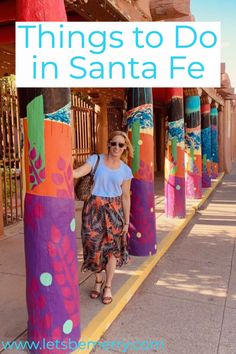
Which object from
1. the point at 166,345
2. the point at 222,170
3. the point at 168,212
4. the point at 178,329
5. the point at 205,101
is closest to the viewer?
the point at 166,345

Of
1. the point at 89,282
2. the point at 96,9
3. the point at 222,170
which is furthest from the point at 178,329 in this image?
the point at 222,170

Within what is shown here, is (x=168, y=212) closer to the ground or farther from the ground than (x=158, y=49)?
closer to the ground

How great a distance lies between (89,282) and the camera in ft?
14.6

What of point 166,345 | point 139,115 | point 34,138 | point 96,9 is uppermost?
point 96,9

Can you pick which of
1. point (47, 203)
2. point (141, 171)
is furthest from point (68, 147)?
point (141, 171)

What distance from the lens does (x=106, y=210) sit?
145 inches

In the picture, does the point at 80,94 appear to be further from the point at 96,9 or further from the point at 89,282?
the point at 89,282

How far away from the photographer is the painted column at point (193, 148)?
33.9 ft

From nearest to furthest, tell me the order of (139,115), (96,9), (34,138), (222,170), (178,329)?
(34,138) < (178,329) < (96,9) < (139,115) < (222,170)

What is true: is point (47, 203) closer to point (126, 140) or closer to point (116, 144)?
point (116, 144)

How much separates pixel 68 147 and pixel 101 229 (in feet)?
3.72

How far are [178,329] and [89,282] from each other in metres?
1.30

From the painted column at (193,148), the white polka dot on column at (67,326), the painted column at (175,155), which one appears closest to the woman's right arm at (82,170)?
the white polka dot on column at (67,326)

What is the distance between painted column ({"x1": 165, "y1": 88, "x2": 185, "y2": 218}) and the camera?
7.81 meters
